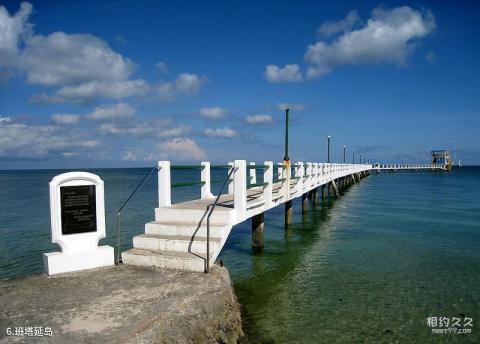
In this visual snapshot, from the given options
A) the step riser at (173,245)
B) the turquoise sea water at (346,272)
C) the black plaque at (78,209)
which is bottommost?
the turquoise sea water at (346,272)

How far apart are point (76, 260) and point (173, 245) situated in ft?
6.15

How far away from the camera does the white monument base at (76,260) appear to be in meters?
6.46

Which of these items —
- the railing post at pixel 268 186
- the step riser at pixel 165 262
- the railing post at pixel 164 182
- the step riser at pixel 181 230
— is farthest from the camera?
the railing post at pixel 268 186

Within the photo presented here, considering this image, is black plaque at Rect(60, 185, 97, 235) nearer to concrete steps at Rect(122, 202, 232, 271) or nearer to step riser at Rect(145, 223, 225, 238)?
concrete steps at Rect(122, 202, 232, 271)

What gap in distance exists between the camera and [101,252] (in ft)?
22.7

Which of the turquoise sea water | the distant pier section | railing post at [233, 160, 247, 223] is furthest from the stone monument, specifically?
the distant pier section

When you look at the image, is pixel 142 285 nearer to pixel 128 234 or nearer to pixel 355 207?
pixel 128 234

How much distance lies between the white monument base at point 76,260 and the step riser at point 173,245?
705 millimetres

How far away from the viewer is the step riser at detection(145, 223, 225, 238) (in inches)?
294

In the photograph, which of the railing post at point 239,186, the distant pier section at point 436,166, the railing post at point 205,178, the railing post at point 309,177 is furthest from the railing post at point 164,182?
the distant pier section at point 436,166

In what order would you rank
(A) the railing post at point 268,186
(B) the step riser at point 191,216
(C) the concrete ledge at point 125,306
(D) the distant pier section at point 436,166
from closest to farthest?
1. (C) the concrete ledge at point 125,306
2. (B) the step riser at point 191,216
3. (A) the railing post at point 268,186
4. (D) the distant pier section at point 436,166

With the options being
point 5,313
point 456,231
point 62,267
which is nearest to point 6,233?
point 62,267

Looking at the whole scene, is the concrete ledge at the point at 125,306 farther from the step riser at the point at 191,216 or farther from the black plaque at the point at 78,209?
the step riser at the point at 191,216

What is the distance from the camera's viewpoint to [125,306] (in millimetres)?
4914
